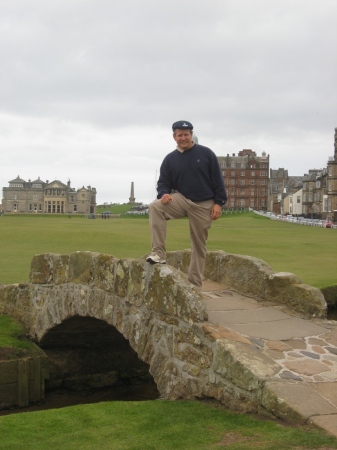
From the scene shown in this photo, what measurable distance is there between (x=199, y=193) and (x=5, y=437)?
4403 millimetres

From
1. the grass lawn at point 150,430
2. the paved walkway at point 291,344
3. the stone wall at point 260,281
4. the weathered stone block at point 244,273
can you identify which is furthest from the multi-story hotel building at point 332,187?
the grass lawn at point 150,430

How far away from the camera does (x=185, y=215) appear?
898 centimetres

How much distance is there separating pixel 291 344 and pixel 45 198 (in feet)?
555

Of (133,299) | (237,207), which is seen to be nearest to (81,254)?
(133,299)

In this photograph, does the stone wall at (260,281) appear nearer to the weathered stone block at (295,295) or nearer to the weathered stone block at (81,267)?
the weathered stone block at (295,295)

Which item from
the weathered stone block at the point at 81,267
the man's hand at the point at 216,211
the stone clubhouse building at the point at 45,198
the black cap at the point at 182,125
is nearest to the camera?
the black cap at the point at 182,125

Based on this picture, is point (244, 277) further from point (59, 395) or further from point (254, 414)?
point (59, 395)

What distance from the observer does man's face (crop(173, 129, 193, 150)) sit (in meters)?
8.73

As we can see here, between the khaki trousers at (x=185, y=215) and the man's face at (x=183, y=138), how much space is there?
776mm

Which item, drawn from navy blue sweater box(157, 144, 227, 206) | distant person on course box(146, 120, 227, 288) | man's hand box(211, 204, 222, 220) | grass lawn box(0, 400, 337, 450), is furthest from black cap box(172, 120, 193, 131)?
grass lawn box(0, 400, 337, 450)

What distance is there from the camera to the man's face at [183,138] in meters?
8.73

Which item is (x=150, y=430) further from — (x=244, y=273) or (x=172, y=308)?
(x=244, y=273)

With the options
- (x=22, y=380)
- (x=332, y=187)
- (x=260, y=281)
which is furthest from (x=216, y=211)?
(x=332, y=187)

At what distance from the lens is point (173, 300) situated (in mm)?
8188
